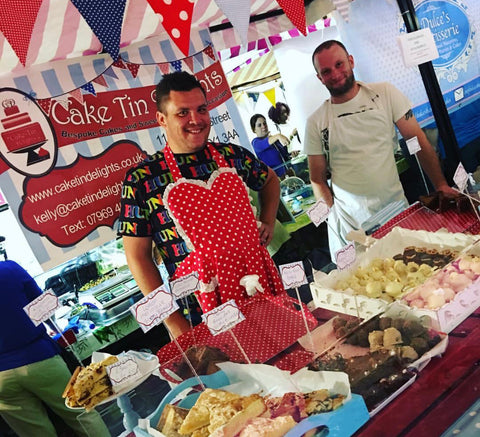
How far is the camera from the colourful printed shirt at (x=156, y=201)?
2.50 m

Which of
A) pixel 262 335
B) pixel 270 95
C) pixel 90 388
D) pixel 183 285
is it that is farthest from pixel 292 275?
pixel 270 95

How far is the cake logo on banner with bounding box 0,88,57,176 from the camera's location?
2385 millimetres

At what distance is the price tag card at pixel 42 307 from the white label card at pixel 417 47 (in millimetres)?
3111

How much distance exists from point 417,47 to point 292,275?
2687 mm

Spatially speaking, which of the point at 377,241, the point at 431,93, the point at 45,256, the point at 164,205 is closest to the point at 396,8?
the point at 431,93

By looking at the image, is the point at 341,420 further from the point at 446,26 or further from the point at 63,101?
the point at 446,26

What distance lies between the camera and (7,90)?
2.39 m

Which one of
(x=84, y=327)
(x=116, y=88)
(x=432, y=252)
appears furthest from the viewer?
(x=84, y=327)

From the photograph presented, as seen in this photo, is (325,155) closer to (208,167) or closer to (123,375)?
(208,167)

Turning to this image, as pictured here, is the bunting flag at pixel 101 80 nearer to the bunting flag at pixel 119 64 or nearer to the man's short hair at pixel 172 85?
the bunting flag at pixel 119 64

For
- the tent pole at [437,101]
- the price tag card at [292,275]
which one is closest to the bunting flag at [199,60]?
the price tag card at [292,275]

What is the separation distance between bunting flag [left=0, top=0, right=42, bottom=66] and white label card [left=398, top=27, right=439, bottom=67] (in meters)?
2.82

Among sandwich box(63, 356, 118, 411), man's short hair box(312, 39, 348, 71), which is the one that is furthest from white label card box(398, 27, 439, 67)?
sandwich box(63, 356, 118, 411)

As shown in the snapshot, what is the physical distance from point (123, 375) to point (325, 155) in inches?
90.2
